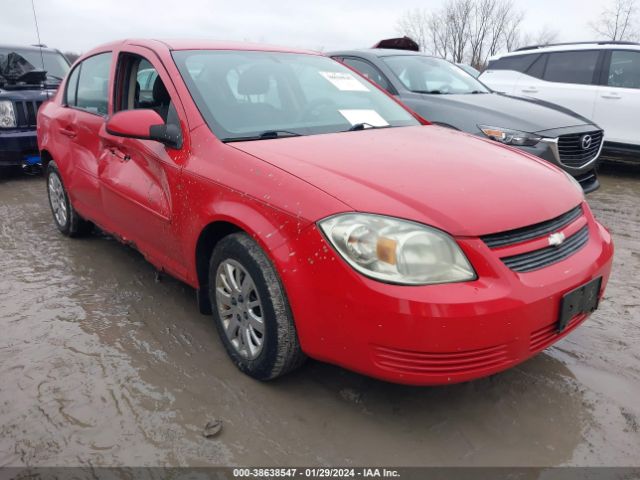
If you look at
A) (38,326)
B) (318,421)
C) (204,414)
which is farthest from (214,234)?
(38,326)

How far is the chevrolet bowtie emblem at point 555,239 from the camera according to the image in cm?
206

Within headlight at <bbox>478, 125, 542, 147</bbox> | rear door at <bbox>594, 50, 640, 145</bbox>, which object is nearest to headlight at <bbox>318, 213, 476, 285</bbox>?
headlight at <bbox>478, 125, 542, 147</bbox>

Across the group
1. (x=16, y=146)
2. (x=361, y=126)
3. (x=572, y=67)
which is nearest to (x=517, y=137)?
(x=361, y=126)

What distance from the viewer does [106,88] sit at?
3404 mm

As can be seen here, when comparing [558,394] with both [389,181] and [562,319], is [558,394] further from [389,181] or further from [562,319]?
[389,181]

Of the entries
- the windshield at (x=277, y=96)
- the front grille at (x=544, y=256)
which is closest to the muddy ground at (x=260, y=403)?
the front grille at (x=544, y=256)

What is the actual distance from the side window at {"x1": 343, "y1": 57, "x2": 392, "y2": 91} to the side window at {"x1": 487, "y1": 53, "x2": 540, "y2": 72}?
3145 millimetres

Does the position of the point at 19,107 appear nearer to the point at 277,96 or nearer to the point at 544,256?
the point at 277,96

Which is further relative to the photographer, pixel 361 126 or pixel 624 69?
pixel 624 69

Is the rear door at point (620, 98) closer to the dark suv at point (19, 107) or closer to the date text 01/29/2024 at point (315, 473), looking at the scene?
the date text 01/29/2024 at point (315, 473)

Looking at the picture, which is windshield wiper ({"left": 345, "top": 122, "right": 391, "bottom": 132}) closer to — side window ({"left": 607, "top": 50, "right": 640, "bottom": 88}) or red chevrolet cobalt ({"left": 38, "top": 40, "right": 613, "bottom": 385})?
red chevrolet cobalt ({"left": 38, "top": 40, "right": 613, "bottom": 385})

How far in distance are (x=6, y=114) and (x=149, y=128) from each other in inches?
182

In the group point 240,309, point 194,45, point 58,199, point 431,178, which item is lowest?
point 58,199

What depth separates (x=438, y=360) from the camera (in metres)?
1.85
